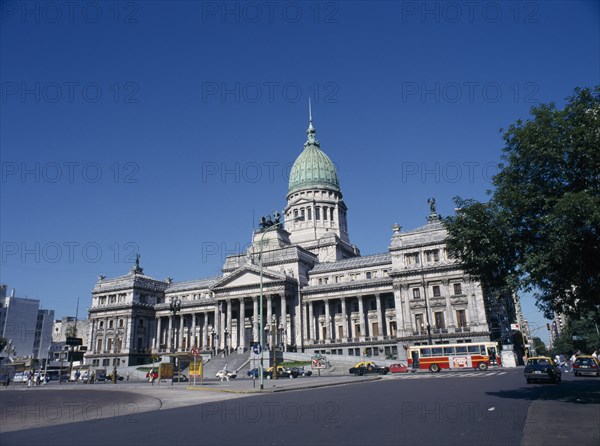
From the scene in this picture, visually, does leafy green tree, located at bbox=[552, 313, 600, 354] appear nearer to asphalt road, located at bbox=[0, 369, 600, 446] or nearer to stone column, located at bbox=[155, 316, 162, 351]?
stone column, located at bbox=[155, 316, 162, 351]

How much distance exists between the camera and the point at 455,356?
174ft

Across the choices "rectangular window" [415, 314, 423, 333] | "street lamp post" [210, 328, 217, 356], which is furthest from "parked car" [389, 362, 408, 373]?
"street lamp post" [210, 328, 217, 356]

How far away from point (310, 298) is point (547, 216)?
210 feet

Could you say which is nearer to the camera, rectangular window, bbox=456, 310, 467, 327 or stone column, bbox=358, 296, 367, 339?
rectangular window, bbox=456, 310, 467, 327

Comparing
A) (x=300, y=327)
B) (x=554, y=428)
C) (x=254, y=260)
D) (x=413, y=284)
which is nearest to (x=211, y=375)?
(x=300, y=327)

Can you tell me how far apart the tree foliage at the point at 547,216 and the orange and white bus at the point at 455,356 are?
103 feet

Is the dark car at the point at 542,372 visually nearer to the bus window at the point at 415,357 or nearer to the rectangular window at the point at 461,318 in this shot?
the bus window at the point at 415,357

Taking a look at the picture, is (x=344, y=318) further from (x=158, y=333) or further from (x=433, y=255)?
(x=158, y=333)

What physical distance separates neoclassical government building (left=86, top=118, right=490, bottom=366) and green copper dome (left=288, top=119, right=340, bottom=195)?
29cm

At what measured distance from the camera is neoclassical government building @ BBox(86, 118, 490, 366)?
69812 millimetres

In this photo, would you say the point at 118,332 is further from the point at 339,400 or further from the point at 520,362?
the point at 339,400

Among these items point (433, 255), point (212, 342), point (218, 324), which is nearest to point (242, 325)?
point (218, 324)

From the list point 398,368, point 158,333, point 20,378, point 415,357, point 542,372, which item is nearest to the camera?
point 542,372

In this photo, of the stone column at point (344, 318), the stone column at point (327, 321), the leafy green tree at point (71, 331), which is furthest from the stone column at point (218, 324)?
the leafy green tree at point (71, 331)
